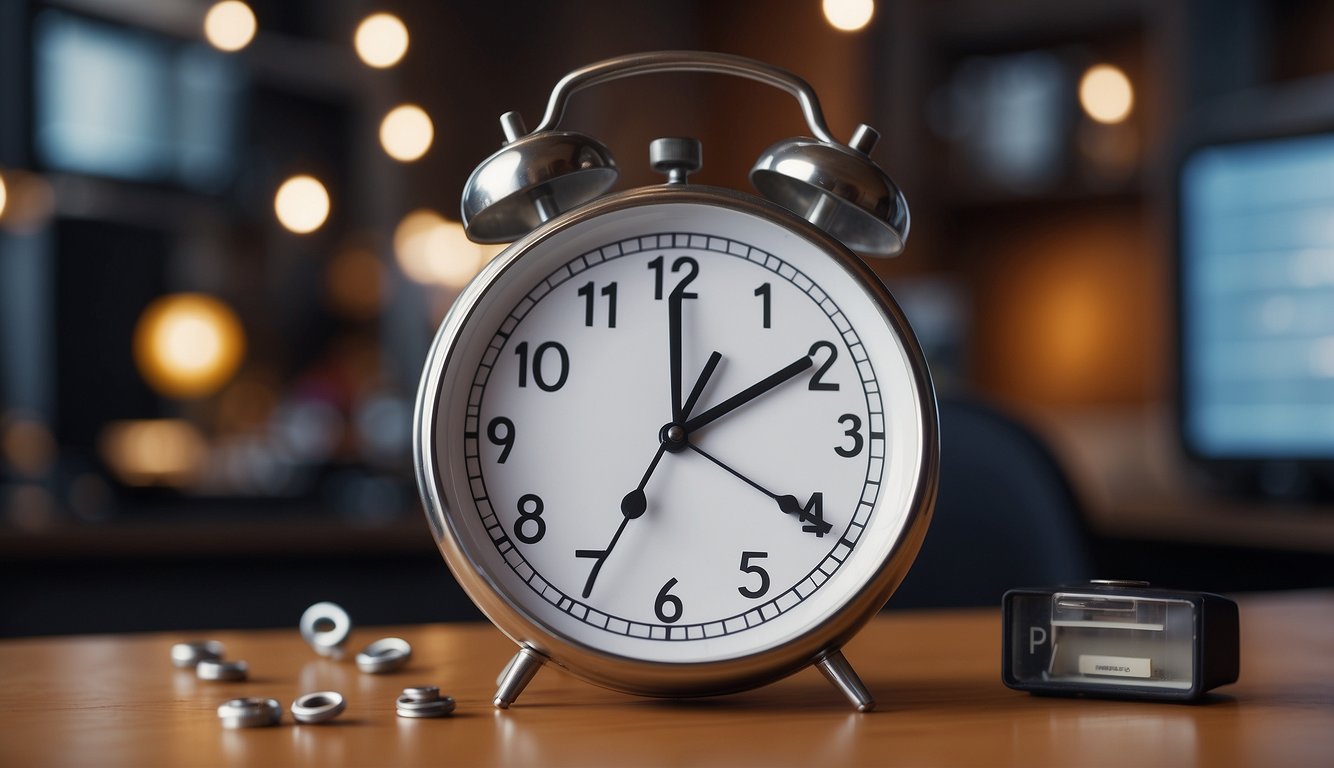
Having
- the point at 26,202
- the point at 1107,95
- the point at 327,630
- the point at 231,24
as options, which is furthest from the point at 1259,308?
the point at 26,202

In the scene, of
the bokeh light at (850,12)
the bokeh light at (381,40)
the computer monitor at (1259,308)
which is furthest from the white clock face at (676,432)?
the computer monitor at (1259,308)

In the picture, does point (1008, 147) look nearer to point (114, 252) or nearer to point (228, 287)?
point (114, 252)

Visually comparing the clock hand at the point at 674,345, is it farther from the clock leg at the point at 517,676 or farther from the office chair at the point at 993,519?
the office chair at the point at 993,519

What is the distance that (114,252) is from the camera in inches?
182

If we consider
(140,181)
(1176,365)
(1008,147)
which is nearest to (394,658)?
(1176,365)

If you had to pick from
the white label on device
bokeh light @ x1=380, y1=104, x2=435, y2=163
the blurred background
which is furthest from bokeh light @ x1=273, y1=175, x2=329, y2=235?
the white label on device

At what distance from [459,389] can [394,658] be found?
19 centimetres

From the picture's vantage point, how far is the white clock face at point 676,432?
2.20ft

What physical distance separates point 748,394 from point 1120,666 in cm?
23

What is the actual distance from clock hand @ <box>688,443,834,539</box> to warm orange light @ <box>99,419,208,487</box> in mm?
3819

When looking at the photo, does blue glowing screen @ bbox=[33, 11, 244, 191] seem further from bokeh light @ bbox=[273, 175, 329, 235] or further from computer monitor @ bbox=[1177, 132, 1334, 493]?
computer monitor @ bbox=[1177, 132, 1334, 493]

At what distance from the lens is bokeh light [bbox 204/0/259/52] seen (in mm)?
2031

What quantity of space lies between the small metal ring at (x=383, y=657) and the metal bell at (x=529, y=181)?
0.81ft

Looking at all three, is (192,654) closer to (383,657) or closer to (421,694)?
(383,657)
